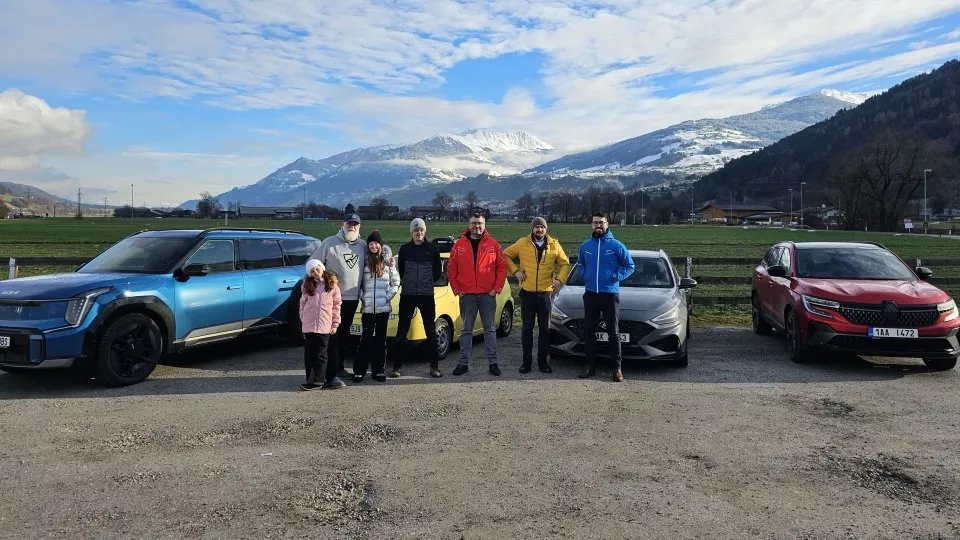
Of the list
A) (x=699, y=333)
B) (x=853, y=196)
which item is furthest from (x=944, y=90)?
(x=699, y=333)

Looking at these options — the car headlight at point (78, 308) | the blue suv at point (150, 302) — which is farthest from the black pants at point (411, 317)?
the car headlight at point (78, 308)

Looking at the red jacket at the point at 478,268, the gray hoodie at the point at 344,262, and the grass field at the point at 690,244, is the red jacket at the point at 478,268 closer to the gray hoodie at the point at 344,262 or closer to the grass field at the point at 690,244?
the gray hoodie at the point at 344,262

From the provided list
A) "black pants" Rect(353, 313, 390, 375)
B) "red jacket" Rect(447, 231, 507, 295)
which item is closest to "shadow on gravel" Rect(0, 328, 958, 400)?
"black pants" Rect(353, 313, 390, 375)

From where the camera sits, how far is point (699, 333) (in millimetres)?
11094

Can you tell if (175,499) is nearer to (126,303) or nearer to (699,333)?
(126,303)

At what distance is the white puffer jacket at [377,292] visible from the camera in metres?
7.22

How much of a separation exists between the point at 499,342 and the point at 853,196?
88.9 meters

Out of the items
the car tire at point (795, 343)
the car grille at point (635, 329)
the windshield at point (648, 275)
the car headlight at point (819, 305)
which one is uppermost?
the windshield at point (648, 275)

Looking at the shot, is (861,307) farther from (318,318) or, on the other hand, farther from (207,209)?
(207,209)

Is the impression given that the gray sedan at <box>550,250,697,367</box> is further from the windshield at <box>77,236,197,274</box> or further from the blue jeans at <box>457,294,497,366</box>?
the windshield at <box>77,236,197,274</box>

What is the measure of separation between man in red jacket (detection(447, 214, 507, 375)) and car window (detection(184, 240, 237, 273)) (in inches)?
118

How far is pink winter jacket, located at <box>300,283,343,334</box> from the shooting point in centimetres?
688

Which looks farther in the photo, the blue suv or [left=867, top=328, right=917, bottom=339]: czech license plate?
[left=867, top=328, right=917, bottom=339]: czech license plate

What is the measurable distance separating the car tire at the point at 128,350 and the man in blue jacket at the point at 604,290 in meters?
4.79
